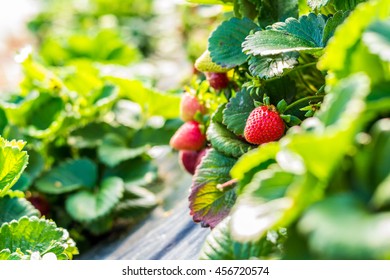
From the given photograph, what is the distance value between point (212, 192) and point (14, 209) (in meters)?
0.34

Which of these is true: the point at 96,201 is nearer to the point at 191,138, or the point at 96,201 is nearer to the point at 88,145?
the point at 88,145

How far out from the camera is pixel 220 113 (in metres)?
0.95

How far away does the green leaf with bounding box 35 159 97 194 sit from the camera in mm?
1310

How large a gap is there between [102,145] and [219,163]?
1.69 feet

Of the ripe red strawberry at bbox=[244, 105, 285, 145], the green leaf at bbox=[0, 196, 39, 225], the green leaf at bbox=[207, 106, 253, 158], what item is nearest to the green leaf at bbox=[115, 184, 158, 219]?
the green leaf at bbox=[0, 196, 39, 225]

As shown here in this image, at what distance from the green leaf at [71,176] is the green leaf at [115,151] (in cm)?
4

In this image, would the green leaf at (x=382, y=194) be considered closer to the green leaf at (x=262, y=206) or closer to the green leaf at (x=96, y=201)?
the green leaf at (x=262, y=206)

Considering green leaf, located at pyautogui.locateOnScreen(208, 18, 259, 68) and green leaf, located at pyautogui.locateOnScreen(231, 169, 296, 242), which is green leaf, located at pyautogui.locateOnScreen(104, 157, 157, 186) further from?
green leaf, located at pyautogui.locateOnScreen(231, 169, 296, 242)

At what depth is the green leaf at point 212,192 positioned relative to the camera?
891 millimetres

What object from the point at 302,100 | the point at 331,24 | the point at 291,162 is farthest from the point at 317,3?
the point at 291,162

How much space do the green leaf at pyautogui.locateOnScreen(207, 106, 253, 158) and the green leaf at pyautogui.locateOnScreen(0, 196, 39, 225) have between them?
1.08 feet

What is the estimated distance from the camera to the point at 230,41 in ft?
3.10
